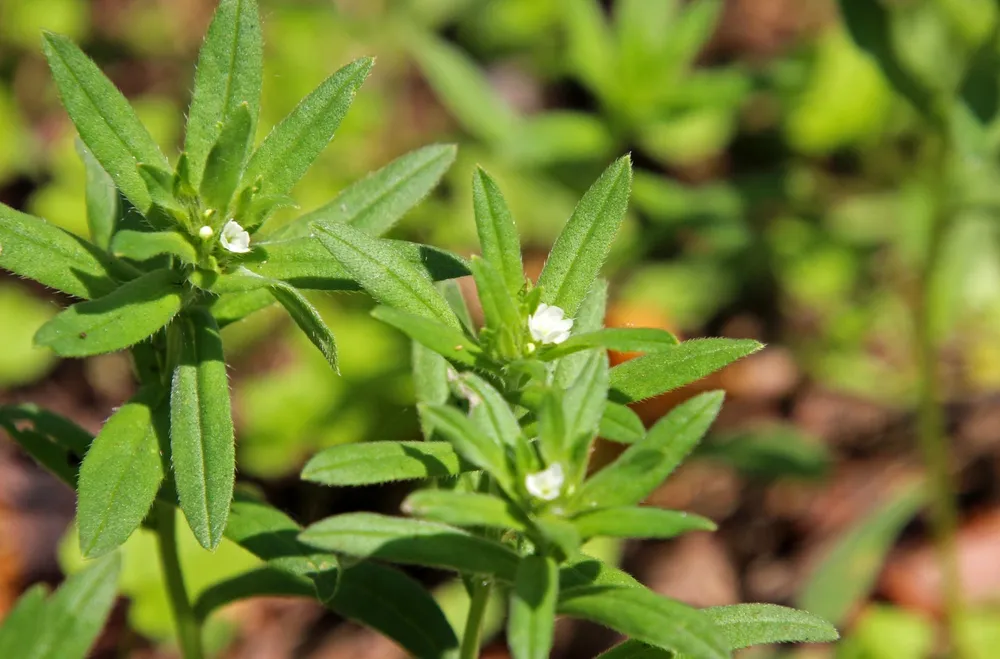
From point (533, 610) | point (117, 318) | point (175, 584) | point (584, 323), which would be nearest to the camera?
point (533, 610)

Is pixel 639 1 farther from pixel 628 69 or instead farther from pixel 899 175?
pixel 899 175

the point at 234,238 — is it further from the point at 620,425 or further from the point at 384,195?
the point at 620,425

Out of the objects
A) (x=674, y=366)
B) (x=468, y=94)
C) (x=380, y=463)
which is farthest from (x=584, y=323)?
(x=468, y=94)

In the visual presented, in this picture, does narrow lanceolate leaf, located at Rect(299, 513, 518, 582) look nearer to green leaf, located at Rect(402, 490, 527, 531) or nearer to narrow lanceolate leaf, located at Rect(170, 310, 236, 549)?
green leaf, located at Rect(402, 490, 527, 531)

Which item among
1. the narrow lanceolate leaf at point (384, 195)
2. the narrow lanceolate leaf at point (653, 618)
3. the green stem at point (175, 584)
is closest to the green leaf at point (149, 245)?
the narrow lanceolate leaf at point (384, 195)

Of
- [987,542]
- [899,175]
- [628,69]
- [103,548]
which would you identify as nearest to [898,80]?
[628,69]

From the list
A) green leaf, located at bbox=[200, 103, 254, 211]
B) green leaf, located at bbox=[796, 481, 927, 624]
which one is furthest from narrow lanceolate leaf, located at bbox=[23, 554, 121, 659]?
green leaf, located at bbox=[796, 481, 927, 624]

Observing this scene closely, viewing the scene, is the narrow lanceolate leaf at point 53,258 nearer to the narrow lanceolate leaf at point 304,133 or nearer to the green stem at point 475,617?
the narrow lanceolate leaf at point 304,133
